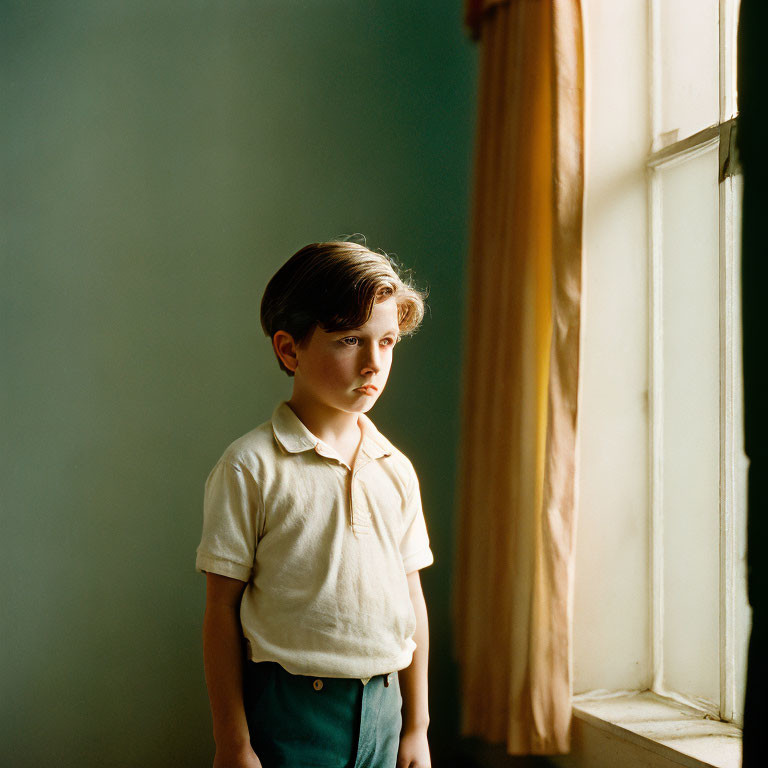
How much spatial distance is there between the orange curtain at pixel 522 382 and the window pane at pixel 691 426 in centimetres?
24

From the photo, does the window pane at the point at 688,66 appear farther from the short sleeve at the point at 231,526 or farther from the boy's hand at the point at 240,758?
the boy's hand at the point at 240,758

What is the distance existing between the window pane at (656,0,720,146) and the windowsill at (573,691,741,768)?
1129mm

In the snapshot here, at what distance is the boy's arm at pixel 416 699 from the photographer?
3.65 ft

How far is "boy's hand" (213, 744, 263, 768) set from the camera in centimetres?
99

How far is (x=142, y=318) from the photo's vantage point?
175cm

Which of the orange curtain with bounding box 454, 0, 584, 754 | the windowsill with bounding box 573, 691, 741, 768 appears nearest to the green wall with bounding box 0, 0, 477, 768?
the orange curtain with bounding box 454, 0, 584, 754

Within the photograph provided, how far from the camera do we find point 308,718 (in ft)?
3.28

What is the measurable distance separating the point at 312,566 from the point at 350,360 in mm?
281

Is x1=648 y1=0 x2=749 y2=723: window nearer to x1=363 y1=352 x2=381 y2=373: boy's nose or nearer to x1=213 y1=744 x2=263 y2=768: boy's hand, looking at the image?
x1=363 y1=352 x2=381 y2=373: boy's nose

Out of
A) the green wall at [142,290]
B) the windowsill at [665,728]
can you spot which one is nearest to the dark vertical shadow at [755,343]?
the windowsill at [665,728]

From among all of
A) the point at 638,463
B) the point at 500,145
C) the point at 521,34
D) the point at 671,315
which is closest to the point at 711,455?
the point at 638,463

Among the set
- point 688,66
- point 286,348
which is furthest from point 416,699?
point 688,66

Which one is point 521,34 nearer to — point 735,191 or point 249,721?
point 735,191

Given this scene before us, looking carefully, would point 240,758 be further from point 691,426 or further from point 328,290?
point 691,426
